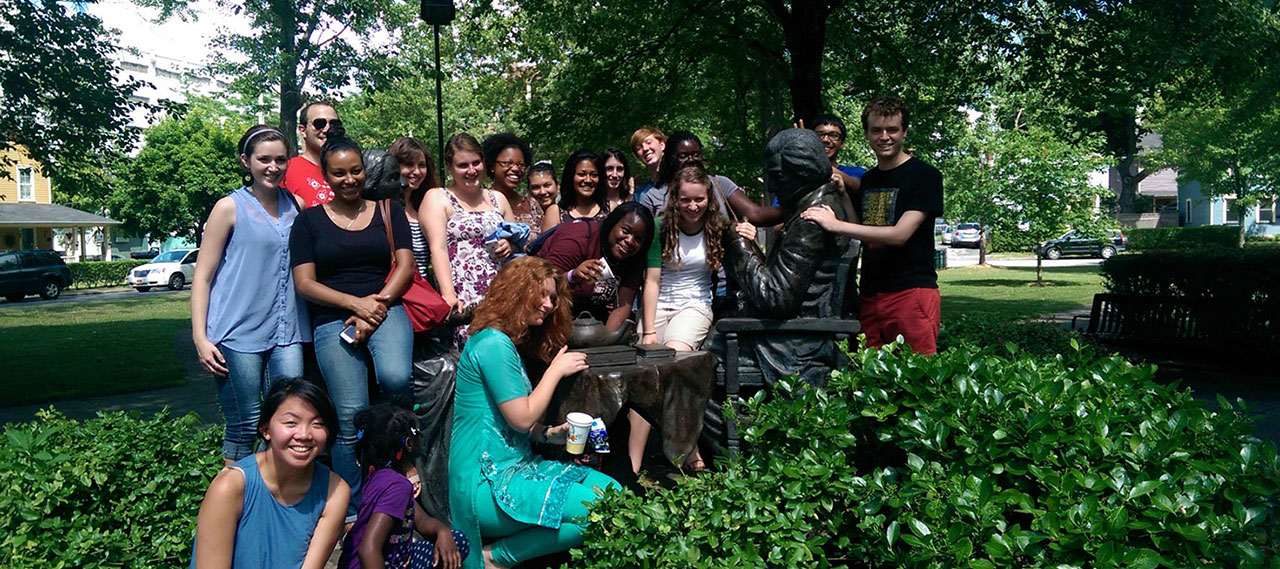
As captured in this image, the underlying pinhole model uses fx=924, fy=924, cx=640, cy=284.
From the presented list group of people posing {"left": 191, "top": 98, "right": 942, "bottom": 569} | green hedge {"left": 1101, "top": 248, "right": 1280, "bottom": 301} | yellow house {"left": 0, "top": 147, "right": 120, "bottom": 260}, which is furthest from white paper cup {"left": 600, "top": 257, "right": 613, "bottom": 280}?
yellow house {"left": 0, "top": 147, "right": 120, "bottom": 260}

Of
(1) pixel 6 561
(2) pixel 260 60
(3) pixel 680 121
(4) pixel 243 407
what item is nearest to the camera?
(1) pixel 6 561

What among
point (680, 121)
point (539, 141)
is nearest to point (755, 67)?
point (539, 141)

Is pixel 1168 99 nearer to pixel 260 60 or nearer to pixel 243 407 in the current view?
pixel 243 407

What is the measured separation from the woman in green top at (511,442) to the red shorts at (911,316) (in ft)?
6.22

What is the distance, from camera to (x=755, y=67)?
45.2 feet

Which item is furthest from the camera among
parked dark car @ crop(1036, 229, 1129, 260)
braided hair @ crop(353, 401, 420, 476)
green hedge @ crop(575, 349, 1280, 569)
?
parked dark car @ crop(1036, 229, 1129, 260)

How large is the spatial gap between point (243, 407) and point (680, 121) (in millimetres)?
14869

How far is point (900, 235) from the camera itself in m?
4.80

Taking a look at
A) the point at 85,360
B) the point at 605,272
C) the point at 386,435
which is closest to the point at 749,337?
the point at 605,272

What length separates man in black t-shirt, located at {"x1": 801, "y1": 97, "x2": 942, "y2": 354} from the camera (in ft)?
16.1

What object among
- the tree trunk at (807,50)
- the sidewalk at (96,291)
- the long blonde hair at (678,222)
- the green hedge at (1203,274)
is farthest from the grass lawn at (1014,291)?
the sidewalk at (96,291)

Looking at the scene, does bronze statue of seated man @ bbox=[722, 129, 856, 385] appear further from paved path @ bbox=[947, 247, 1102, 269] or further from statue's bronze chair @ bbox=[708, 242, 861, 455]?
paved path @ bbox=[947, 247, 1102, 269]

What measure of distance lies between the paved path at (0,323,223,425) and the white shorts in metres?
5.14

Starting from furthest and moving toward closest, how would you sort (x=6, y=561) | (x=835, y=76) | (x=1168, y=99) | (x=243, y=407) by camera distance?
1. (x=835, y=76)
2. (x=1168, y=99)
3. (x=243, y=407)
4. (x=6, y=561)
